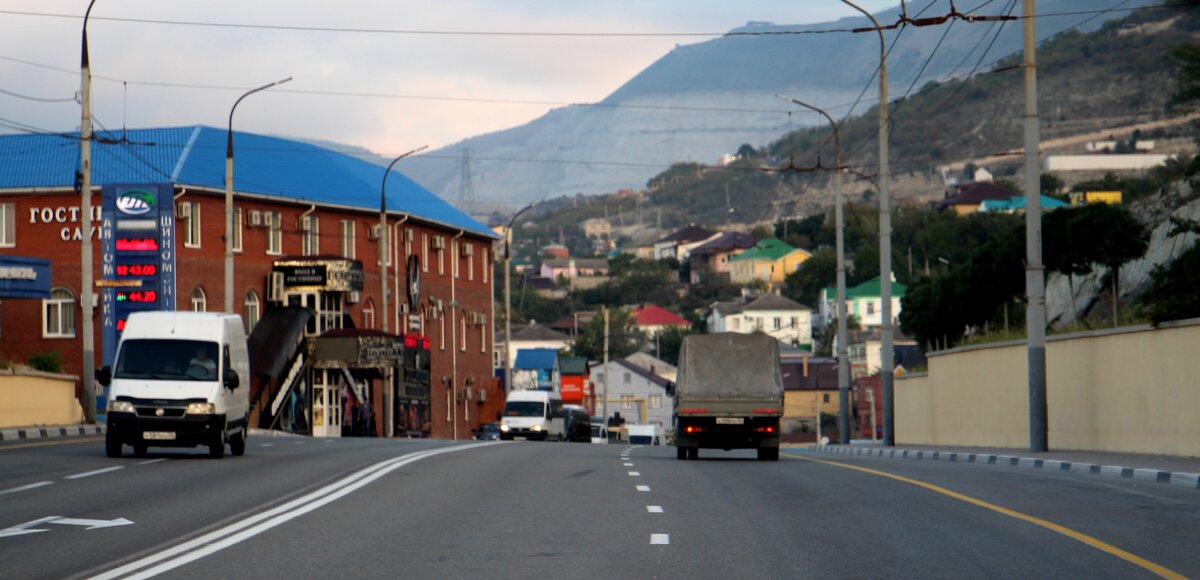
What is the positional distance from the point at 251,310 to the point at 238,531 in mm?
53625

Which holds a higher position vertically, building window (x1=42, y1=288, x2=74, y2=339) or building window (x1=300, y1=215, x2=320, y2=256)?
building window (x1=300, y1=215, x2=320, y2=256)

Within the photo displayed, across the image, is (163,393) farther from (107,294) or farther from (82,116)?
(107,294)

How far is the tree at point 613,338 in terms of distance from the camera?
139500mm

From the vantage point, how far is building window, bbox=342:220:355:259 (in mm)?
74375

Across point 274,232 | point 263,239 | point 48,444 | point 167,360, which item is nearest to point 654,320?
point 274,232

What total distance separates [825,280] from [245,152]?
9917cm

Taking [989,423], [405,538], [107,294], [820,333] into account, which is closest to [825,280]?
[820,333]

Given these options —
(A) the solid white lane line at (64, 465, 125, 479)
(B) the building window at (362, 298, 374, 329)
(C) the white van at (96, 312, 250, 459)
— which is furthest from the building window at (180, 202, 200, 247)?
(A) the solid white lane line at (64, 465, 125, 479)

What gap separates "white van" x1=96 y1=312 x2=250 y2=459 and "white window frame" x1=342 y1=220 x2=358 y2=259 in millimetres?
46663

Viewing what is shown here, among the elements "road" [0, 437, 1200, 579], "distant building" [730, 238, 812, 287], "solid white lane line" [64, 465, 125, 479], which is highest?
"distant building" [730, 238, 812, 287]

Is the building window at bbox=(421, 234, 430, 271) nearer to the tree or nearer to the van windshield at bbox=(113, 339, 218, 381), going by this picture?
the tree

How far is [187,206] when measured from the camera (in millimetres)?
62281

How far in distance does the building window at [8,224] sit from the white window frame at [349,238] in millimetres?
15712

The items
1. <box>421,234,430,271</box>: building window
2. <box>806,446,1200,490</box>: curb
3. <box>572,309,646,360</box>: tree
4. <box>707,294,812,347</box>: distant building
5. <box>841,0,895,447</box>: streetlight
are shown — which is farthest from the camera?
<box>707,294,812,347</box>: distant building
